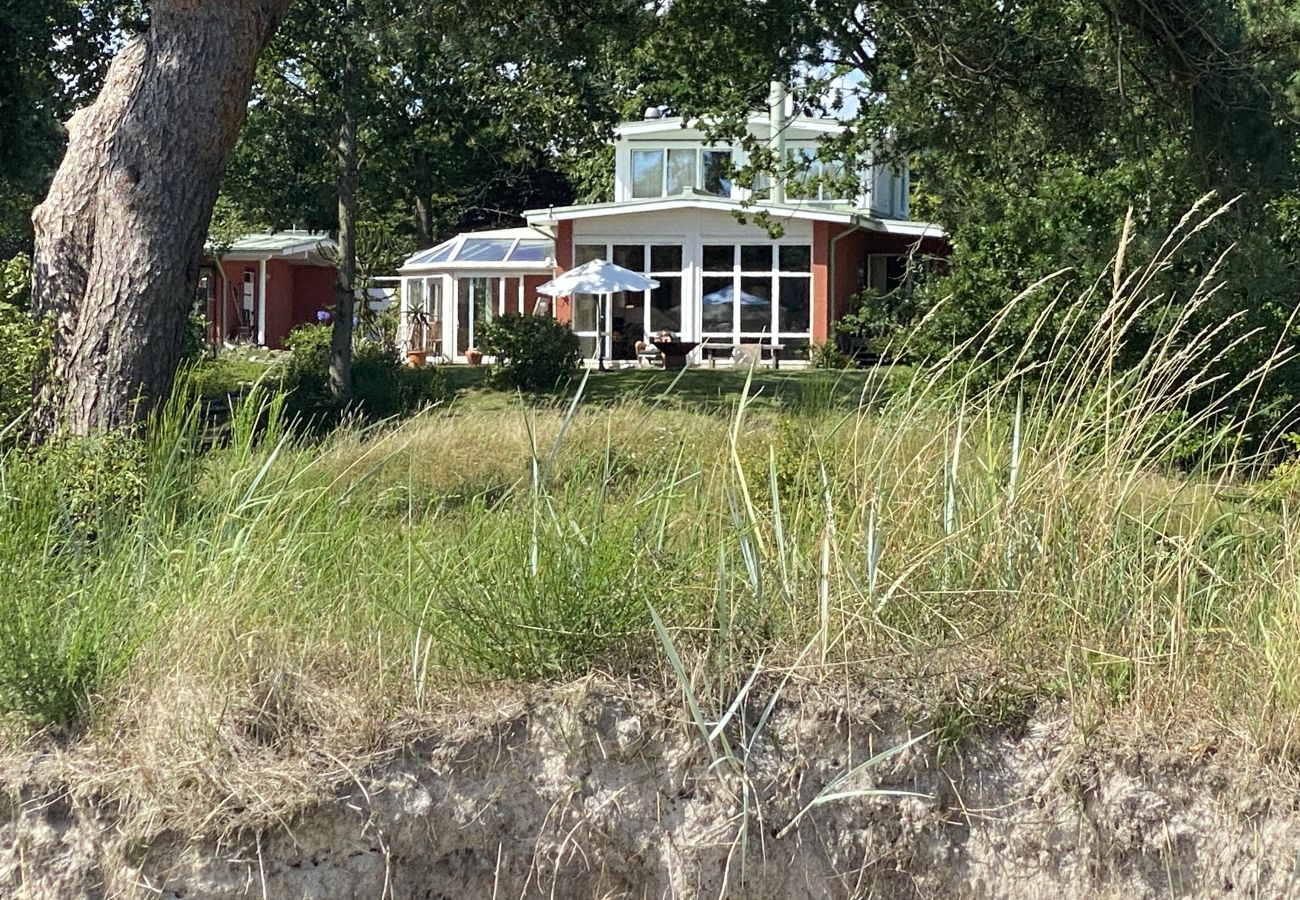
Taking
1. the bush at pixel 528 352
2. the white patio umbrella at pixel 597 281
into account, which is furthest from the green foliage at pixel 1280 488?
the white patio umbrella at pixel 597 281

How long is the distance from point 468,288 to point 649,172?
5111mm

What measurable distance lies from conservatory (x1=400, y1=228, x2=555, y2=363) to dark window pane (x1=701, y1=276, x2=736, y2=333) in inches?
158

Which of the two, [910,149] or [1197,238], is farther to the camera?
[910,149]

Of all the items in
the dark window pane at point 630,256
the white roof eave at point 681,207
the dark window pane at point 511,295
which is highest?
the white roof eave at point 681,207

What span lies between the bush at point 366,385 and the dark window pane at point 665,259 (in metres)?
7.61

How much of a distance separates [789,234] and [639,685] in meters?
26.4

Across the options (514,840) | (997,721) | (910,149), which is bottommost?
(514,840)

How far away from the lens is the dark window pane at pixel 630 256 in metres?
30.1

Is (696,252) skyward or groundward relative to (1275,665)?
skyward

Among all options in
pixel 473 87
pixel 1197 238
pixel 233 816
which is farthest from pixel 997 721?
pixel 473 87

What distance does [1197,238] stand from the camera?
9.76 meters

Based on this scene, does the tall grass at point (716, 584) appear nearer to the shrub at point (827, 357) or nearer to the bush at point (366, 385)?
the bush at point (366, 385)

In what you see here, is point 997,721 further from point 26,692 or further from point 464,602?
point 26,692

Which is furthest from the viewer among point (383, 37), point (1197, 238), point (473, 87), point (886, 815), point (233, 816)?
point (473, 87)
